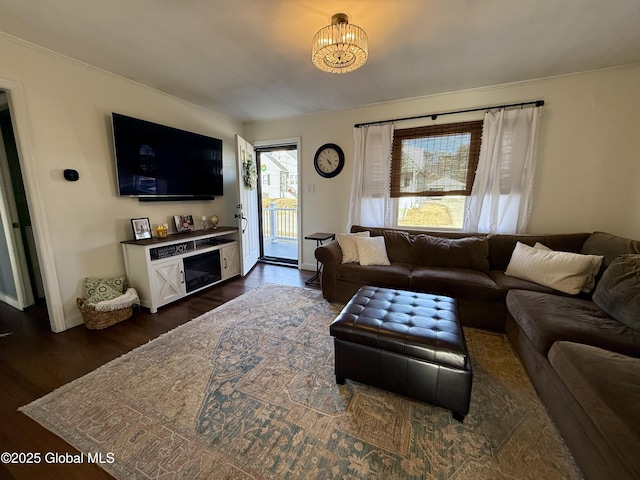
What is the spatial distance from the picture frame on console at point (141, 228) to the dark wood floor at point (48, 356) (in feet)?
2.88

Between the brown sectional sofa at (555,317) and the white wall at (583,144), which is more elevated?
the white wall at (583,144)

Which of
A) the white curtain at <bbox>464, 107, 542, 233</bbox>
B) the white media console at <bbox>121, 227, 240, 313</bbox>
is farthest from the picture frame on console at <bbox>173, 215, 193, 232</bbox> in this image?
the white curtain at <bbox>464, 107, 542, 233</bbox>

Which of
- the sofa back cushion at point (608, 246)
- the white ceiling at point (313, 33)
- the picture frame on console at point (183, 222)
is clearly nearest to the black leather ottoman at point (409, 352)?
the sofa back cushion at point (608, 246)

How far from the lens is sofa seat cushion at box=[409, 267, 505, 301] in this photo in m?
2.29

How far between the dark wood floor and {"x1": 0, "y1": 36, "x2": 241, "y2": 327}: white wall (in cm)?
37

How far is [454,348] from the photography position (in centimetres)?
138

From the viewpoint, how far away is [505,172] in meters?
2.93

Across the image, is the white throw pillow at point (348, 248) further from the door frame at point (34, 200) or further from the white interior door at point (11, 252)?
the white interior door at point (11, 252)

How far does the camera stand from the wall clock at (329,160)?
151 inches

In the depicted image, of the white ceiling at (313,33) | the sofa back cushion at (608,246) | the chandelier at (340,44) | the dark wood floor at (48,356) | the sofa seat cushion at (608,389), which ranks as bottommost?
the dark wood floor at (48,356)

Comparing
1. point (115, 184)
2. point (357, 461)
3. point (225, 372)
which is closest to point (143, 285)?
point (115, 184)

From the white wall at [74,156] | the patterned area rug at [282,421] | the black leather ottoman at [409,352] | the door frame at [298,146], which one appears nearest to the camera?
the patterned area rug at [282,421]

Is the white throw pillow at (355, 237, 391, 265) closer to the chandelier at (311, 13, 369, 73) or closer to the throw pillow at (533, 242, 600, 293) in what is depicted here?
the throw pillow at (533, 242, 600, 293)

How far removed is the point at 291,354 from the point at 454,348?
1.22 meters
